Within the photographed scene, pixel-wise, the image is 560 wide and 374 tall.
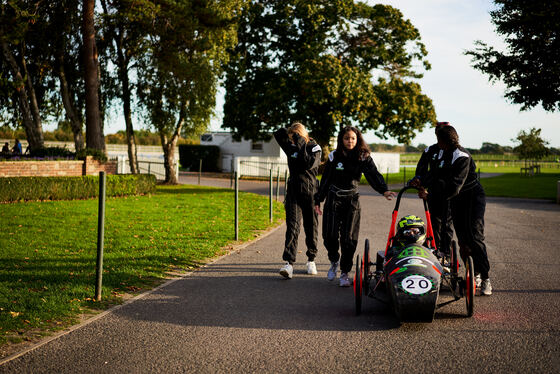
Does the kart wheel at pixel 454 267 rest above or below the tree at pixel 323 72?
below

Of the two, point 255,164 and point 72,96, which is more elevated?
Result: point 72,96

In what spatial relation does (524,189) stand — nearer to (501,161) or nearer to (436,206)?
(436,206)

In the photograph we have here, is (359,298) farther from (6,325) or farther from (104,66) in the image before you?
(104,66)

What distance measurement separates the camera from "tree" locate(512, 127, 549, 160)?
53281 mm

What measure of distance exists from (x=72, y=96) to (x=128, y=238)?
727 inches

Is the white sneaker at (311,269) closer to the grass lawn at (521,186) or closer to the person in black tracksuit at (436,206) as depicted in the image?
the person in black tracksuit at (436,206)

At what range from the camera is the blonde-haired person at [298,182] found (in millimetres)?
6617

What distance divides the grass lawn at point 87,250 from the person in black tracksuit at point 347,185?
2.43m

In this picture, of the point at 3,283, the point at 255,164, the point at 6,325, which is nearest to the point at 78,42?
the point at 255,164

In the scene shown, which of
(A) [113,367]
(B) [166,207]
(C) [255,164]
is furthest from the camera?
(C) [255,164]

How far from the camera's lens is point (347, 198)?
633cm

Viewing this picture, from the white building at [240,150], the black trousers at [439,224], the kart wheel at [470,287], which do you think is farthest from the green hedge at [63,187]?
the white building at [240,150]

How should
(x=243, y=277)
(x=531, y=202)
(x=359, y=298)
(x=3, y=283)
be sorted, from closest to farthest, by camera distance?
(x=359, y=298) → (x=3, y=283) → (x=243, y=277) → (x=531, y=202)

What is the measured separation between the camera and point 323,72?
27.5 metres
